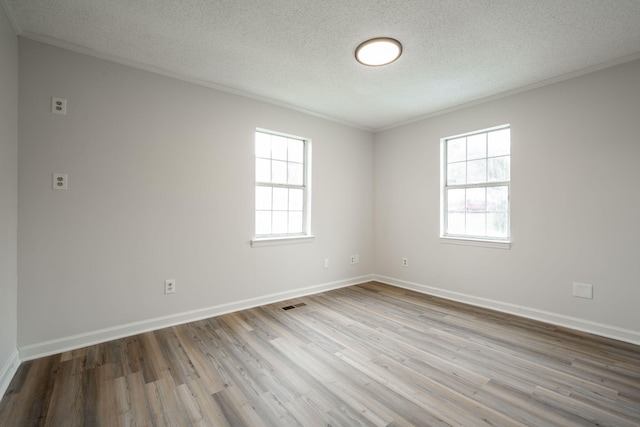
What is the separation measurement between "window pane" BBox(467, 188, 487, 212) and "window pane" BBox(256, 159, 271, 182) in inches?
103

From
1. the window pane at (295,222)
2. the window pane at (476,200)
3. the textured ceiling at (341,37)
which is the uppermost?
the textured ceiling at (341,37)

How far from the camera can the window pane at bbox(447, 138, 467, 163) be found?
153 inches

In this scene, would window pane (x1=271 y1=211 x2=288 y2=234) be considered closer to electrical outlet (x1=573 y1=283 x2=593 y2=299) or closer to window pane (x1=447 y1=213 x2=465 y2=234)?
window pane (x1=447 y1=213 x2=465 y2=234)

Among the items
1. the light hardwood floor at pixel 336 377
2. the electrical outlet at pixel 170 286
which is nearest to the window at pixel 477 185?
the light hardwood floor at pixel 336 377

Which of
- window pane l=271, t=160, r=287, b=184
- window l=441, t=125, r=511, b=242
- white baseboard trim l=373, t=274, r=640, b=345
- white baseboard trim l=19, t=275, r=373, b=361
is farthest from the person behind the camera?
window pane l=271, t=160, r=287, b=184

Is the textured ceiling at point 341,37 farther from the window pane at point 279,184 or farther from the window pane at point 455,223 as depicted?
the window pane at point 455,223

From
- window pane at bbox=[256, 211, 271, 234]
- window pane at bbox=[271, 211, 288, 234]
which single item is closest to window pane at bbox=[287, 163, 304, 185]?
window pane at bbox=[271, 211, 288, 234]

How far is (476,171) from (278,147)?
102 inches

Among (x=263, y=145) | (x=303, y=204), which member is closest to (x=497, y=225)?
(x=303, y=204)

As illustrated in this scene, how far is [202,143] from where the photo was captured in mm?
3150

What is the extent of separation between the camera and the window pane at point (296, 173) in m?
4.03

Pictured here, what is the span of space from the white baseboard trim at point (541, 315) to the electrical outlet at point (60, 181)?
417 centimetres

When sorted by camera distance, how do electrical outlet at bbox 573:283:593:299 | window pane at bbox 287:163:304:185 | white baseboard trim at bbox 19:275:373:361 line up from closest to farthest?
1. white baseboard trim at bbox 19:275:373:361
2. electrical outlet at bbox 573:283:593:299
3. window pane at bbox 287:163:304:185

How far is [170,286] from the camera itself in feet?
9.68
